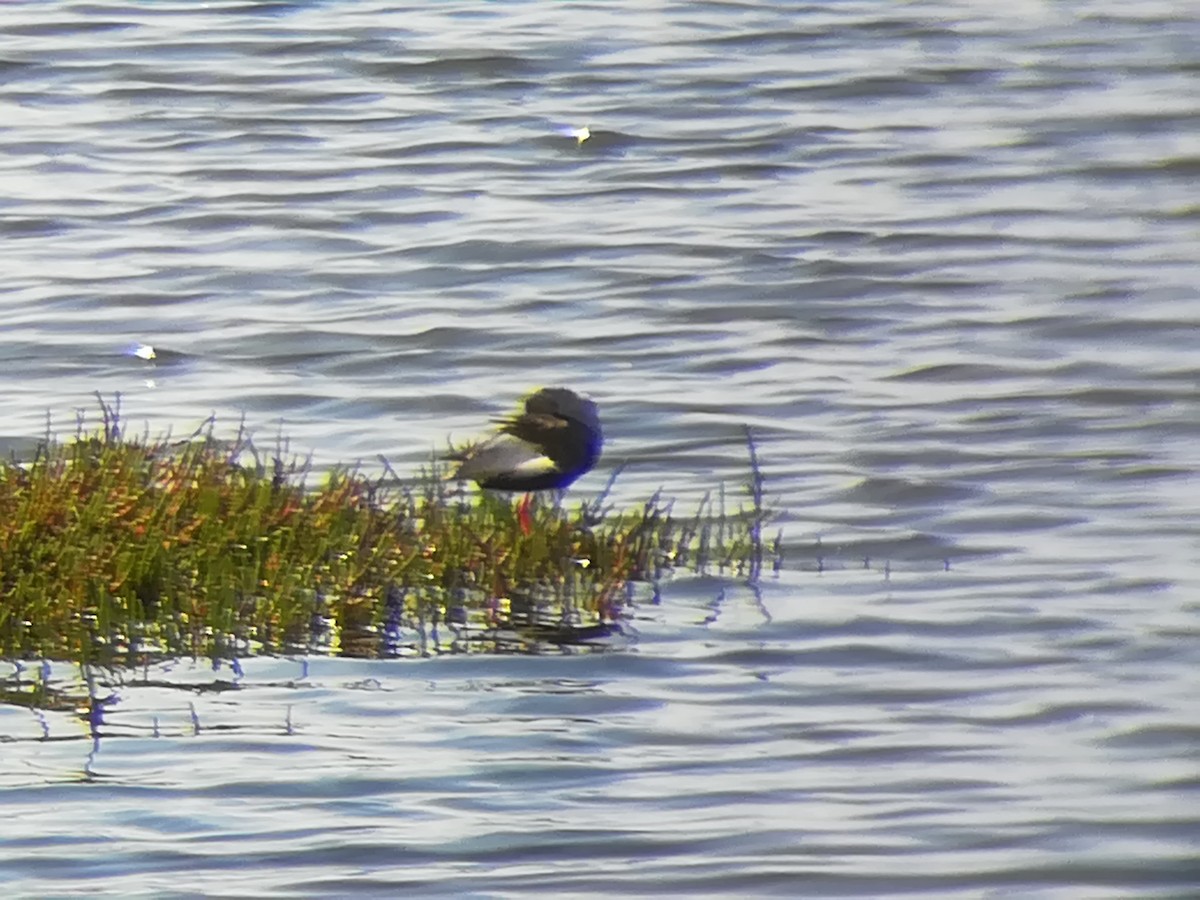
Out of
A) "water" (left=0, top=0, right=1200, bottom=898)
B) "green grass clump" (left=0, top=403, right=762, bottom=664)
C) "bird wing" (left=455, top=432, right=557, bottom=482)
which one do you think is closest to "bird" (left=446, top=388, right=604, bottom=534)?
"bird wing" (left=455, top=432, right=557, bottom=482)

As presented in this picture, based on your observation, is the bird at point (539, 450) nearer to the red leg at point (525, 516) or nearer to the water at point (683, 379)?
the red leg at point (525, 516)

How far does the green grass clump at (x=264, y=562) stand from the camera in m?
8.46

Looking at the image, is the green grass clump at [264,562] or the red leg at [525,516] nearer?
the green grass clump at [264,562]

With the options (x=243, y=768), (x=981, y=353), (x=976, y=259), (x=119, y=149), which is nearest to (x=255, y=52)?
(x=119, y=149)

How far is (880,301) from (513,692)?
8878 millimetres

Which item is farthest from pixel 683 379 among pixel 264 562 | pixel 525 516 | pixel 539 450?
pixel 264 562

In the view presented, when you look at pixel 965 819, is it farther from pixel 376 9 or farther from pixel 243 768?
pixel 376 9

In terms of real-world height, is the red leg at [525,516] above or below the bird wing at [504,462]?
below

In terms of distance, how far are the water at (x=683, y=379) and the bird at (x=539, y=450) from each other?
68cm

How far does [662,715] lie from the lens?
8.05 metres

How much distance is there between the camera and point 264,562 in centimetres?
886

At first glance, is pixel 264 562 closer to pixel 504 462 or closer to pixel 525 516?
pixel 525 516

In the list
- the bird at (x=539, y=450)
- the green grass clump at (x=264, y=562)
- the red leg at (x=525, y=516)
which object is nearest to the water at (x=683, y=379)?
the green grass clump at (x=264, y=562)

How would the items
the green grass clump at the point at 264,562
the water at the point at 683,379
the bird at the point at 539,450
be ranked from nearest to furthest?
1. the water at the point at 683,379
2. the green grass clump at the point at 264,562
3. the bird at the point at 539,450
